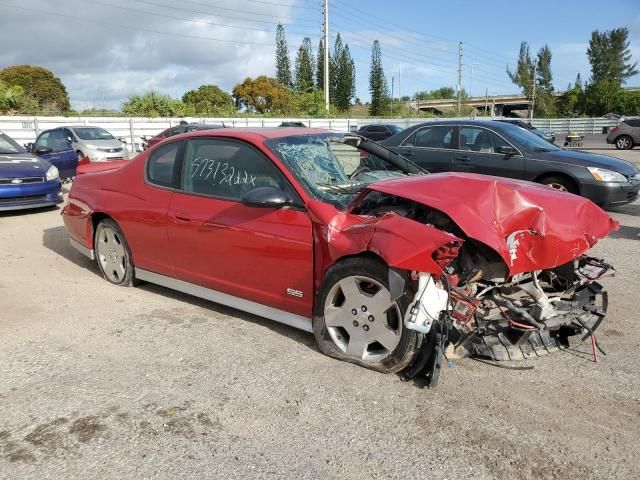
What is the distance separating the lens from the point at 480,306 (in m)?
3.42

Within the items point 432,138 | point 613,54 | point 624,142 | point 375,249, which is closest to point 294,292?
point 375,249

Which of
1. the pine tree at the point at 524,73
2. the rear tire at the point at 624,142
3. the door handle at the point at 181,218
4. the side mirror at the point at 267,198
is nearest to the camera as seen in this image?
the side mirror at the point at 267,198

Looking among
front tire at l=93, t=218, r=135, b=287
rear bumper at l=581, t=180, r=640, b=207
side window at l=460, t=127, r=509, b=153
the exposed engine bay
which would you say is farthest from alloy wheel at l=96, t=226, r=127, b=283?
rear bumper at l=581, t=180, r=640, b=207

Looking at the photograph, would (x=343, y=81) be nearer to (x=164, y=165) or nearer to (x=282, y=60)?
(x=282, y=60)

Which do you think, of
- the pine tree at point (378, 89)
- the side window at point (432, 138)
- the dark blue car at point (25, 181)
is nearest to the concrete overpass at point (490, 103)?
the pine tree at point (378, 89)

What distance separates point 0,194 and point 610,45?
116 m

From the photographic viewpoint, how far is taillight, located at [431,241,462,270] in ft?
10.1

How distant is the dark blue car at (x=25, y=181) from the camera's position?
29.7 ft

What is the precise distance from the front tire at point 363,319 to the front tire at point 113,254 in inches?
96.2

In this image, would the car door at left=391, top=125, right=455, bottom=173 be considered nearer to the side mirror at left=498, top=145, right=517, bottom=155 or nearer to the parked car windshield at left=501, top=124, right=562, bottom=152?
the side mirror at left=498, top=145, right=517, bottom=155

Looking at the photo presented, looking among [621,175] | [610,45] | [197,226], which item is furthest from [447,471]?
[610,45]

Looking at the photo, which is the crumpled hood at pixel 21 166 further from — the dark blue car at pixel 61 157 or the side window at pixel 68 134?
the side window at pixel 68 134

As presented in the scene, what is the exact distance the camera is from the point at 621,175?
8.45 meters

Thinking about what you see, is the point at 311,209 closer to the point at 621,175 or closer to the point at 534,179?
the point at 534,179
